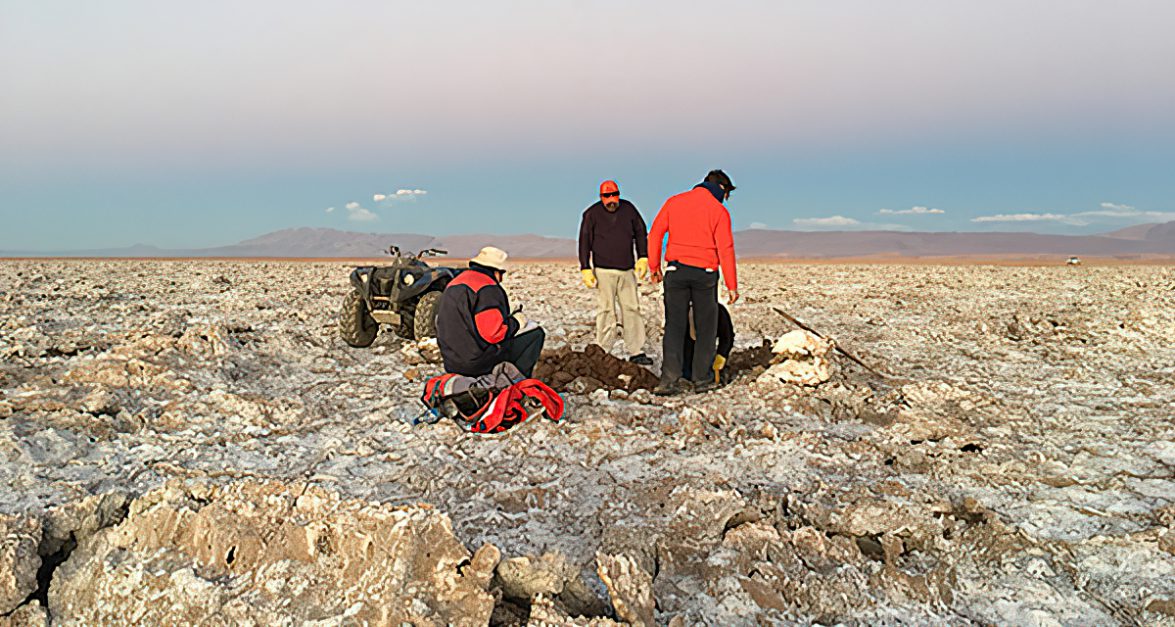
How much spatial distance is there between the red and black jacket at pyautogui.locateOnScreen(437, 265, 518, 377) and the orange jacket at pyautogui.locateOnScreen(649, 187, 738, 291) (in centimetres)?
196

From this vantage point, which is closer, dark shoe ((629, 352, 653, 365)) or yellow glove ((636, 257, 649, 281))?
yellow glove ((636, 257, 649, 281))

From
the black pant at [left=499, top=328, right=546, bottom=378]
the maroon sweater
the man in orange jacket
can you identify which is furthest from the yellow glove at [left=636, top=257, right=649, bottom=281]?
the black pant at [left=499, top=328, right=546, bottom=378]

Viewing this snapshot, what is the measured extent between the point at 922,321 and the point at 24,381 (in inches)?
467

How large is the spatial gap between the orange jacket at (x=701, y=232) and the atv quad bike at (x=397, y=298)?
Answer: 10.6 feet

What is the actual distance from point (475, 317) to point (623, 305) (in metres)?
3.21

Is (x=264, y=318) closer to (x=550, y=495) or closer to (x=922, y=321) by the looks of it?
(x=550, y=495)

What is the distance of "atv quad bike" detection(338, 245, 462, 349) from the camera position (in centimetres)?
885

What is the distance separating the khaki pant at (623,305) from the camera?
27.6 feet

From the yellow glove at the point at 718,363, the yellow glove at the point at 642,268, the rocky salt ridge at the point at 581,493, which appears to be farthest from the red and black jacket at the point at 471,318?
the yellow glove at the point at 642,268

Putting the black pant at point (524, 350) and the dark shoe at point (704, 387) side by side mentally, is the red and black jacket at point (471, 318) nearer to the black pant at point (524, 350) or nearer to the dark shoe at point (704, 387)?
the black pant at point (524, 350)

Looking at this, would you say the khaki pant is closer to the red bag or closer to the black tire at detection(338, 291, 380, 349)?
the red bag

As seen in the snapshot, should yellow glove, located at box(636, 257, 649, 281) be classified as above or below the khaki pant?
above

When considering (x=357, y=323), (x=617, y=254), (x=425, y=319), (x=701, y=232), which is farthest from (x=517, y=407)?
(x=357, y=323)

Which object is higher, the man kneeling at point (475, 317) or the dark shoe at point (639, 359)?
the man kneeling at point (475, 317)
